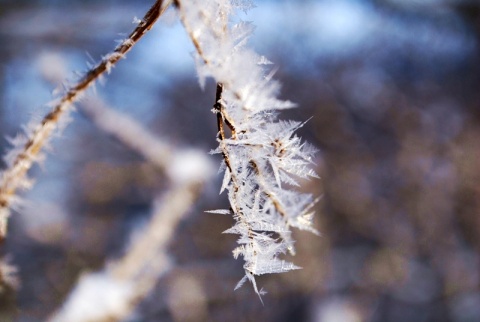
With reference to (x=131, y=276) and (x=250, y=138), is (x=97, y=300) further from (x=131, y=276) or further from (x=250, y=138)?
(x=250, y=138)

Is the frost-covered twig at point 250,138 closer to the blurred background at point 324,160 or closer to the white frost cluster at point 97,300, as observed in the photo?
the white frost cluster at point 97,300

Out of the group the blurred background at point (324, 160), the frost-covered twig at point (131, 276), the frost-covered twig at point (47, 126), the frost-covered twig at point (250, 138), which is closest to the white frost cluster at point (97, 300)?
the frost-covered twig at point (131, 276)

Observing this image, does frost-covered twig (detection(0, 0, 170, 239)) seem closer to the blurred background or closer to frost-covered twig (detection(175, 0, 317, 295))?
frost-covered twig (detection(175, 0, 317, 295))

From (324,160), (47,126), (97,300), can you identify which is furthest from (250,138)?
(324,160)

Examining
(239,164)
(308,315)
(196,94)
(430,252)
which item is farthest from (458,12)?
(239,164)

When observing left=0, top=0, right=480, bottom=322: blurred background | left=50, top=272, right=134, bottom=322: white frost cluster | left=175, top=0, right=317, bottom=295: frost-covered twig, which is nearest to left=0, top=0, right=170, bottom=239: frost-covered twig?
left=175, top=0, right=317, bottom=295: frost-covered twig
